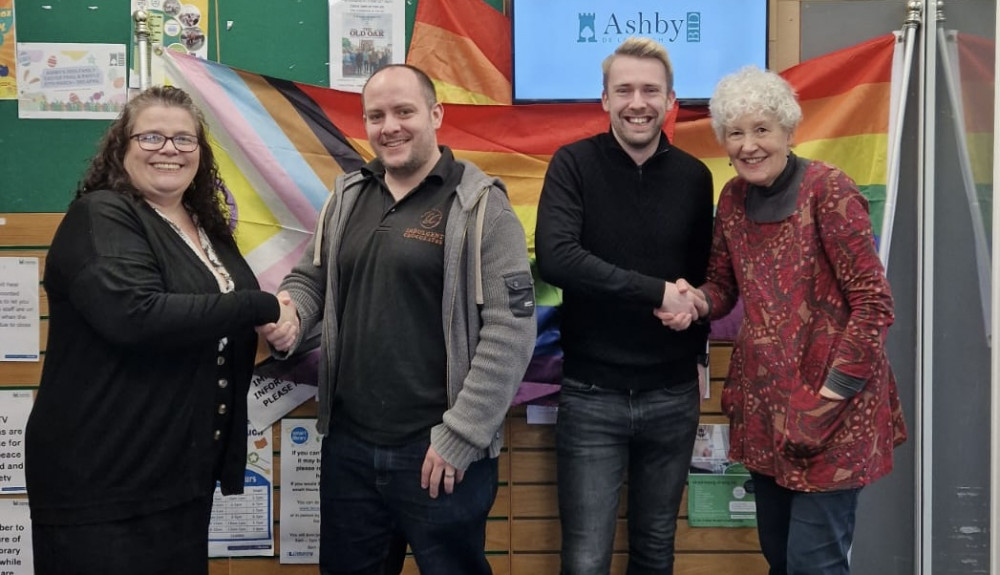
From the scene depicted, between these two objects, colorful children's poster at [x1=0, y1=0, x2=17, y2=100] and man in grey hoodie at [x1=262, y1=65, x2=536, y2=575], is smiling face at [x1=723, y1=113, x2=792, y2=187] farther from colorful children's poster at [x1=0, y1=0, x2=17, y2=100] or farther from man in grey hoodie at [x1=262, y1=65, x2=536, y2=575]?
colorful children's poster at [x1=0, y1=0, x2=17, y2=100]

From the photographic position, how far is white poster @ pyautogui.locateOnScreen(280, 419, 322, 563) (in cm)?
279

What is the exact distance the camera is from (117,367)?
1.65 metres

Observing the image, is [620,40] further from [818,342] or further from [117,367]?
[117,367]

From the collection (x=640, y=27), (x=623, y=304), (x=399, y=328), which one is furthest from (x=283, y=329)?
(x=640, y=27)

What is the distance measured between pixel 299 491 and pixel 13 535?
996 millimetres

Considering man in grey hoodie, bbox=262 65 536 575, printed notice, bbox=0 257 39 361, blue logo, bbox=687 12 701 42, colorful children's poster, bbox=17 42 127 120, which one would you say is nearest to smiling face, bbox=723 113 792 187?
man in grey hoodie, bbox=262 65 536 575

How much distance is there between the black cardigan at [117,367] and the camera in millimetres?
1611

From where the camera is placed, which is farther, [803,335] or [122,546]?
[803,335]

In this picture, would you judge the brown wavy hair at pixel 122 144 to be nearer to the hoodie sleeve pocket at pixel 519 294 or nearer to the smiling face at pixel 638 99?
the hoodie sleeve pocket at pixel 519 294

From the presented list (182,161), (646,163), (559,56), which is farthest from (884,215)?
(182,161)

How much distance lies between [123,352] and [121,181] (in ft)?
1.25

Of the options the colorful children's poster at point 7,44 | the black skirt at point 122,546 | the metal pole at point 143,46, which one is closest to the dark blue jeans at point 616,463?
the black skirt at point 122,546

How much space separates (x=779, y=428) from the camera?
188 centimetres

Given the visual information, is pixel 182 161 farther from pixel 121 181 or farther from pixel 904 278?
pixel 904 278
